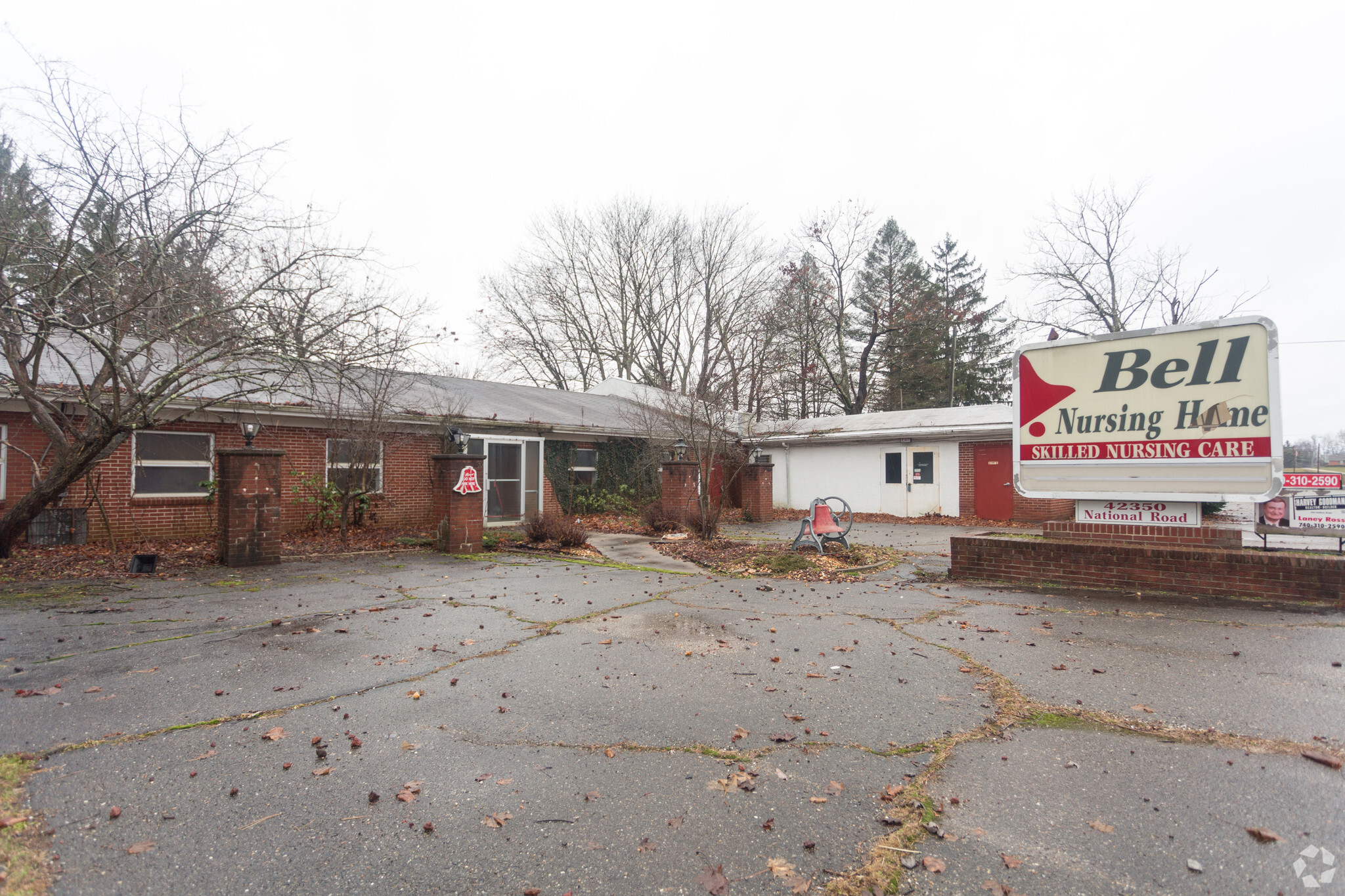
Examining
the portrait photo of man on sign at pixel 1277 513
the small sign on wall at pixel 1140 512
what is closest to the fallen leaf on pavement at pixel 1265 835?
the small sign on wall at pixel 1140 512

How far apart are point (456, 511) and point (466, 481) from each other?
57cm

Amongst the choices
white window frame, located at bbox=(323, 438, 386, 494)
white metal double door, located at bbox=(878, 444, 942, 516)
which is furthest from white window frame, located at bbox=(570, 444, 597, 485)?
white metal double door, located at bbox=(878, 444, 942, 516)

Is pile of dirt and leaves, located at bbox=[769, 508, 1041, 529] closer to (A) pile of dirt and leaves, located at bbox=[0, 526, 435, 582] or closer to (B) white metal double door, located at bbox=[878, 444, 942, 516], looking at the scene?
(B) white metal double door, located at bbox=[878, 444, 942, 516]

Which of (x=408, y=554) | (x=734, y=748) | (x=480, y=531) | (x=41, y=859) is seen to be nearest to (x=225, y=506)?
(x=408, y=554)

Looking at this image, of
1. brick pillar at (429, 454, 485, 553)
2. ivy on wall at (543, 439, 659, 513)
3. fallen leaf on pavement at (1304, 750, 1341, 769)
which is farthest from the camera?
ivy on wall at (543, 439, 659, 513)

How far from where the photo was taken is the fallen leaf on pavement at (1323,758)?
10.5 ft

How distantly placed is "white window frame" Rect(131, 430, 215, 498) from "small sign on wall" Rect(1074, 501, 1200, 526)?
46.3ft

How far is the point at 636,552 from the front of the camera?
463 inches

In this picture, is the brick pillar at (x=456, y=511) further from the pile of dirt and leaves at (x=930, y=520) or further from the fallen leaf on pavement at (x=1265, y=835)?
the fallen leaf on pavement at (x=1265, y=835)

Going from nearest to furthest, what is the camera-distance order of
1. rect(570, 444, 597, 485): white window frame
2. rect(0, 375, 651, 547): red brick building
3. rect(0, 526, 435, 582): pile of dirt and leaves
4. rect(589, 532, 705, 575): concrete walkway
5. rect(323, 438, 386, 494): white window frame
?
rect(0, 526, 435, 582): pile of dirt and leaves
rect(589, 532, 705, 575): concrete walkway
rect(0, 375, 651, 547): red brick building
rect(323, 438, 386, 494): white window frame
rect(570, 444, 597, 485): white window frame

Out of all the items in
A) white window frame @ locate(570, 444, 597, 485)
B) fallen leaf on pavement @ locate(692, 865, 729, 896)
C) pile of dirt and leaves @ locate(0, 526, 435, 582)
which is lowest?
fallen leaf on pavement @ locate(692, 865, 729, 896)

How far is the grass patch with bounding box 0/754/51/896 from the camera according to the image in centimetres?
233

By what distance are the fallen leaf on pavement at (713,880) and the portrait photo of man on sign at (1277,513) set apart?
920cm

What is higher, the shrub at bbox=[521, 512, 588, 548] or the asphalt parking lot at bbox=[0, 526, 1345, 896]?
the shrub at bbox=[521, 512, 588, 548]
